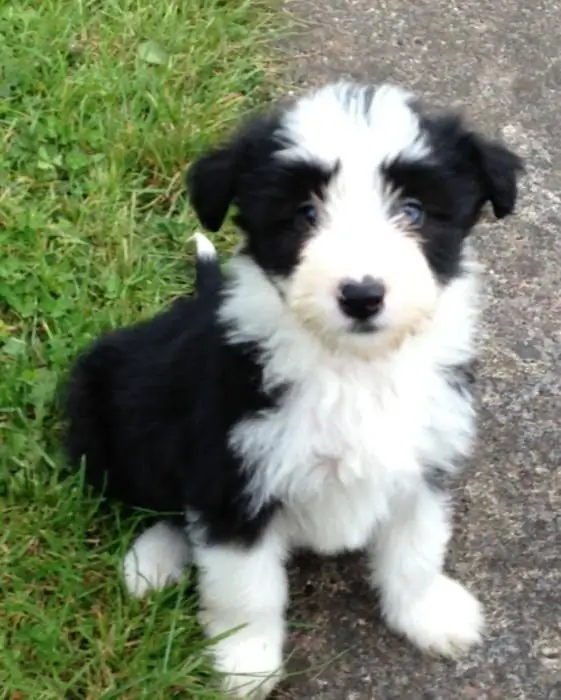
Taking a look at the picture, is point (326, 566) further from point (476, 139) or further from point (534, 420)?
point (476, 139)

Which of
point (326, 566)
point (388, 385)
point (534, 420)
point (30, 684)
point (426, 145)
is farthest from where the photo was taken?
point (534, 420)

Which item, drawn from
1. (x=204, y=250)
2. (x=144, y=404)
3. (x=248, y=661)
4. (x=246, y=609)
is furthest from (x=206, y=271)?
(x=248, y=661)

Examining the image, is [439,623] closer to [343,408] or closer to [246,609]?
[246,609]

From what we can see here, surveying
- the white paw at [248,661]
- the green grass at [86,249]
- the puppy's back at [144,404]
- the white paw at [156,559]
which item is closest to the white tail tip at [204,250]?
the puppy's back at [144,404]

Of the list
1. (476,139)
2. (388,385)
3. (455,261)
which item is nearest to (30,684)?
(388,385)

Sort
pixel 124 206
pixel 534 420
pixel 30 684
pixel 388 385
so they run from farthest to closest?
pixel 124 206 < pixel 534 420 < pixel 30 684 < pixel 388 385

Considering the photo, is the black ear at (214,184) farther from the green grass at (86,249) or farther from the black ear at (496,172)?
the green grass at (86,249)
